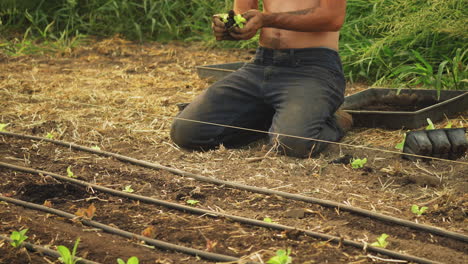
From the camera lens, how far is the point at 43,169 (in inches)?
127

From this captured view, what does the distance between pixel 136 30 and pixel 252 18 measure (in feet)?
11.7

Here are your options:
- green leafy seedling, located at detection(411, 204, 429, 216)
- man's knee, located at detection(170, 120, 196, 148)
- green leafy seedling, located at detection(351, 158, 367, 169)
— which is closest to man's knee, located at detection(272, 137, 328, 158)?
green leafy seedling, located at detection(351, 158, 367, 169)

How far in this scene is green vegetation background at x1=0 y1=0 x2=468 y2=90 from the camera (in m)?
4.52

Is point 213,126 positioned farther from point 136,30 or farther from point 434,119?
point 136,30

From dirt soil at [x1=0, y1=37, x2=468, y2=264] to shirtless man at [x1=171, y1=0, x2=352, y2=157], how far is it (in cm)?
11

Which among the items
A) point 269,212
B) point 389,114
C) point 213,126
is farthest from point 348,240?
point 389,114

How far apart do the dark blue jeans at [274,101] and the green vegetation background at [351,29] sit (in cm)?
86

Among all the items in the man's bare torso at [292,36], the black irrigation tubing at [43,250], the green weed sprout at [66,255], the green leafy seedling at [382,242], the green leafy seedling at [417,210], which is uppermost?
the man's bare torso at [292,36]

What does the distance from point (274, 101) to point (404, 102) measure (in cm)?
100

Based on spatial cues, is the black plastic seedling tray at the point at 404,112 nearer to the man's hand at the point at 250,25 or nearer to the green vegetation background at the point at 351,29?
the green vegetation background at the point at 351,29

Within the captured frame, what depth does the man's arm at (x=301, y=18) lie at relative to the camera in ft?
11.1

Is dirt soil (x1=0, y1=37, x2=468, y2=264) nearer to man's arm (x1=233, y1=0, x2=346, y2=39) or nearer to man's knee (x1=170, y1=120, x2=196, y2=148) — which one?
man's knee (x1=170, y1=120, x2=196, y2=148)

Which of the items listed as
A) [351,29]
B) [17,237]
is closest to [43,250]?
[17,237]

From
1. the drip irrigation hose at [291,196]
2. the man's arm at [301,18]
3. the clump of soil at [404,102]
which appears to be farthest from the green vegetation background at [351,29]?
the drip irrigation hose at [291,196]
